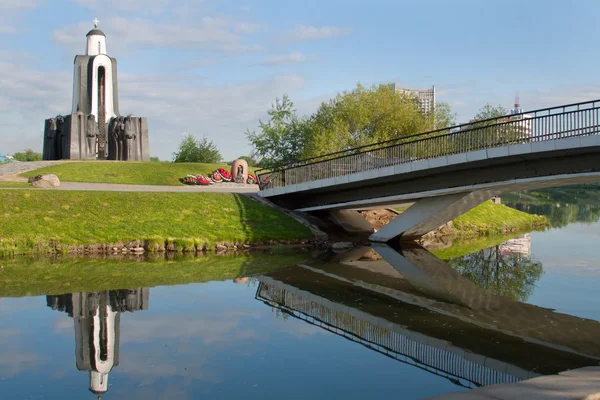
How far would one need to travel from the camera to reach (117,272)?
17516mm

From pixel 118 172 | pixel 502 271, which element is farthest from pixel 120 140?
pixel 502 271

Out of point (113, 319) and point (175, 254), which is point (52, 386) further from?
point (175, 254)

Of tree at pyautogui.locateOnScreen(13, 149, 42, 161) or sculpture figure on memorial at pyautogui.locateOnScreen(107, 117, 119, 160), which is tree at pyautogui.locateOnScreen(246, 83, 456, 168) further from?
tree at pyautogui.locateOnScreen(13, 149, 42, 161)

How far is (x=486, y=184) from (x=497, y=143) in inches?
58.9

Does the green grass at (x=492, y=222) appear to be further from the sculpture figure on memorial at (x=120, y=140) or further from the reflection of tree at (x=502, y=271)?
the sculpture figure on memorial at (x=120, y=140)

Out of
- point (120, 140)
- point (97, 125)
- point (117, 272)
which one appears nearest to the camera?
point (117, 272)

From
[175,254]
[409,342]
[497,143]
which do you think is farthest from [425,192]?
[409,342]

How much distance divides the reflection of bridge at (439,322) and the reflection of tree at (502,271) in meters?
0.54

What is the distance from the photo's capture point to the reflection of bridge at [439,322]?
9352 millimetres

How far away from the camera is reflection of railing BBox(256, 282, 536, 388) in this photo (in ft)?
28.8

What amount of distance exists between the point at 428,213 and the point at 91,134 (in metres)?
26.2

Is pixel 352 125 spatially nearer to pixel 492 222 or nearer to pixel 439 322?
pixel 492 222

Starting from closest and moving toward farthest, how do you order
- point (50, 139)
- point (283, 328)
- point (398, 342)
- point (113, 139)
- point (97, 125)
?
point (398, 342) → point (283, 328) → point (97, 125) → point (113, 139) → point (50, 139)

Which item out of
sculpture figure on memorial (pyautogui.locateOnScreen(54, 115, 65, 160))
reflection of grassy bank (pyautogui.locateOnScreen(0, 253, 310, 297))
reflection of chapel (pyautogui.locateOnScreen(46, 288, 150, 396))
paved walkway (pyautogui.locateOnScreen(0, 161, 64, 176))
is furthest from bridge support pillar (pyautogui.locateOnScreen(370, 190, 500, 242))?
sculpture figure on memorial (pyautogui.locateOnScreen(54, 115, 65, 160))
